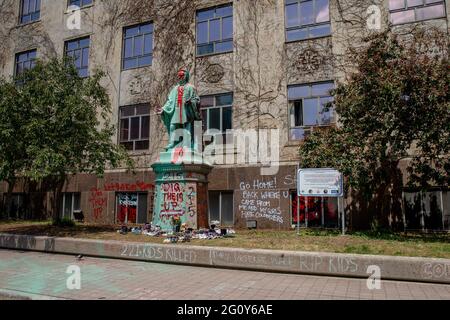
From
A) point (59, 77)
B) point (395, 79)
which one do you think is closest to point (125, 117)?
point (59, 77)

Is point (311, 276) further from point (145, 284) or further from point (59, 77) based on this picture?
point (59, 77)

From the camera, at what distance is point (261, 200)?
16203 millimetres

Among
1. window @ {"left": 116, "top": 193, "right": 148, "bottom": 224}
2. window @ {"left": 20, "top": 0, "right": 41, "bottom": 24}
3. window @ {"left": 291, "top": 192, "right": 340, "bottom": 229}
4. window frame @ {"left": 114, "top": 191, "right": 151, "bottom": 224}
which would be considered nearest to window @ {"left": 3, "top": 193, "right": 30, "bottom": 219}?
window frame @ {"left": 114, "top": 191, "right": 151, "bottom": 224}

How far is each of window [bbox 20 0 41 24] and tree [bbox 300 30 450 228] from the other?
20.0m

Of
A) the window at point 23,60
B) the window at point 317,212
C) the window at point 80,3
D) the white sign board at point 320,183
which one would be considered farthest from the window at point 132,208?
the window at point 80,3

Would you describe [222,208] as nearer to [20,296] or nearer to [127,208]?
[127,208]

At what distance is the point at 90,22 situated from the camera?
21625mm

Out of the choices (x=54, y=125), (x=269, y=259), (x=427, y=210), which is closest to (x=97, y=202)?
(x=54, y=125)

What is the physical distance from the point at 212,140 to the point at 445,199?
32.0 feet

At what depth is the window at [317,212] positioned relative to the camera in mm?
15398

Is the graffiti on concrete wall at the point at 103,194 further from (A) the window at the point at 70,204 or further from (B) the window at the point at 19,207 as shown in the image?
(B) the window at the point at 19,207

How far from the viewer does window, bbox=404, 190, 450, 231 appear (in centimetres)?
1406

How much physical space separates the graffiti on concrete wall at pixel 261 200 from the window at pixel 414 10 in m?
8.31

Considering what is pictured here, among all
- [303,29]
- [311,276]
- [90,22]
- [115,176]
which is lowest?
[311,276]
